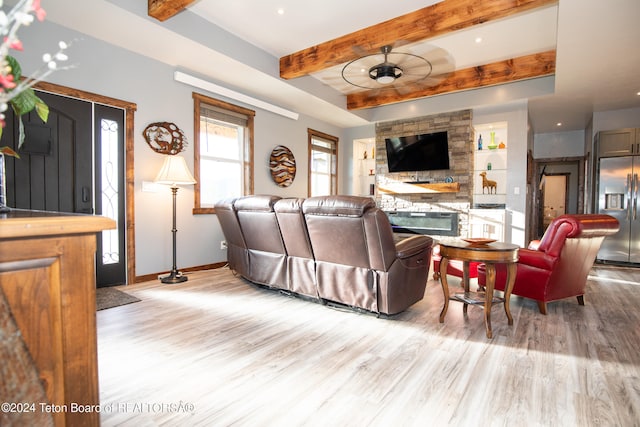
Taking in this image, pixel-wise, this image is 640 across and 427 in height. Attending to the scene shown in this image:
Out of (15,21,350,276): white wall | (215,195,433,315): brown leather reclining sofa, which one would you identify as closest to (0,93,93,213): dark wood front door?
(15,21,350,276): white wall

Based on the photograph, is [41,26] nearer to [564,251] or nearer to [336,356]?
[336,356]

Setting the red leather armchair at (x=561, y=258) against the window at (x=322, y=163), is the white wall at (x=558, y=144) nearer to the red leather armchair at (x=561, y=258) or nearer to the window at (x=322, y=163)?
the window at (x=322, y=163)

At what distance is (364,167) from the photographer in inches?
312

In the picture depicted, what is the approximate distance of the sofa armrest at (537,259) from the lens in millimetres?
2816

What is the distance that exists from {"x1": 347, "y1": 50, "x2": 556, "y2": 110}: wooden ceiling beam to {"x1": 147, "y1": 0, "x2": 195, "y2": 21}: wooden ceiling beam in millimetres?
2946

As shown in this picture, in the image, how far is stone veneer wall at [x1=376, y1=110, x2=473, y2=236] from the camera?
19.5 ft

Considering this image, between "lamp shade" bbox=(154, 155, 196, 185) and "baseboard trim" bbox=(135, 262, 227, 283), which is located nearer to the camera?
"lamp shade" bbox=(154, 155, 196, 185)

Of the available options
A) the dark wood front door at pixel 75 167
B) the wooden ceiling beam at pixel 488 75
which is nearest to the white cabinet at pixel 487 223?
the wooden ceiling beam at pixel 488 75

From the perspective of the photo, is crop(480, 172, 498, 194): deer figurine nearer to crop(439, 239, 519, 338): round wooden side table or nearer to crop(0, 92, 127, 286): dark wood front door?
crop(439, 239, 519, 338): round wooden side table

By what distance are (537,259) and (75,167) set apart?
465 cm

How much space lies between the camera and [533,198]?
7418 millimetres

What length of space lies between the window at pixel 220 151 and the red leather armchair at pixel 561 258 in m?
3.98

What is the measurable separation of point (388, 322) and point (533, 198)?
21.4ft

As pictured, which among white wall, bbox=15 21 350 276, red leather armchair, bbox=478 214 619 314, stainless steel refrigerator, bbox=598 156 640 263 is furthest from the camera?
stainless steel refrigerator, bbox=598 156 640 263
